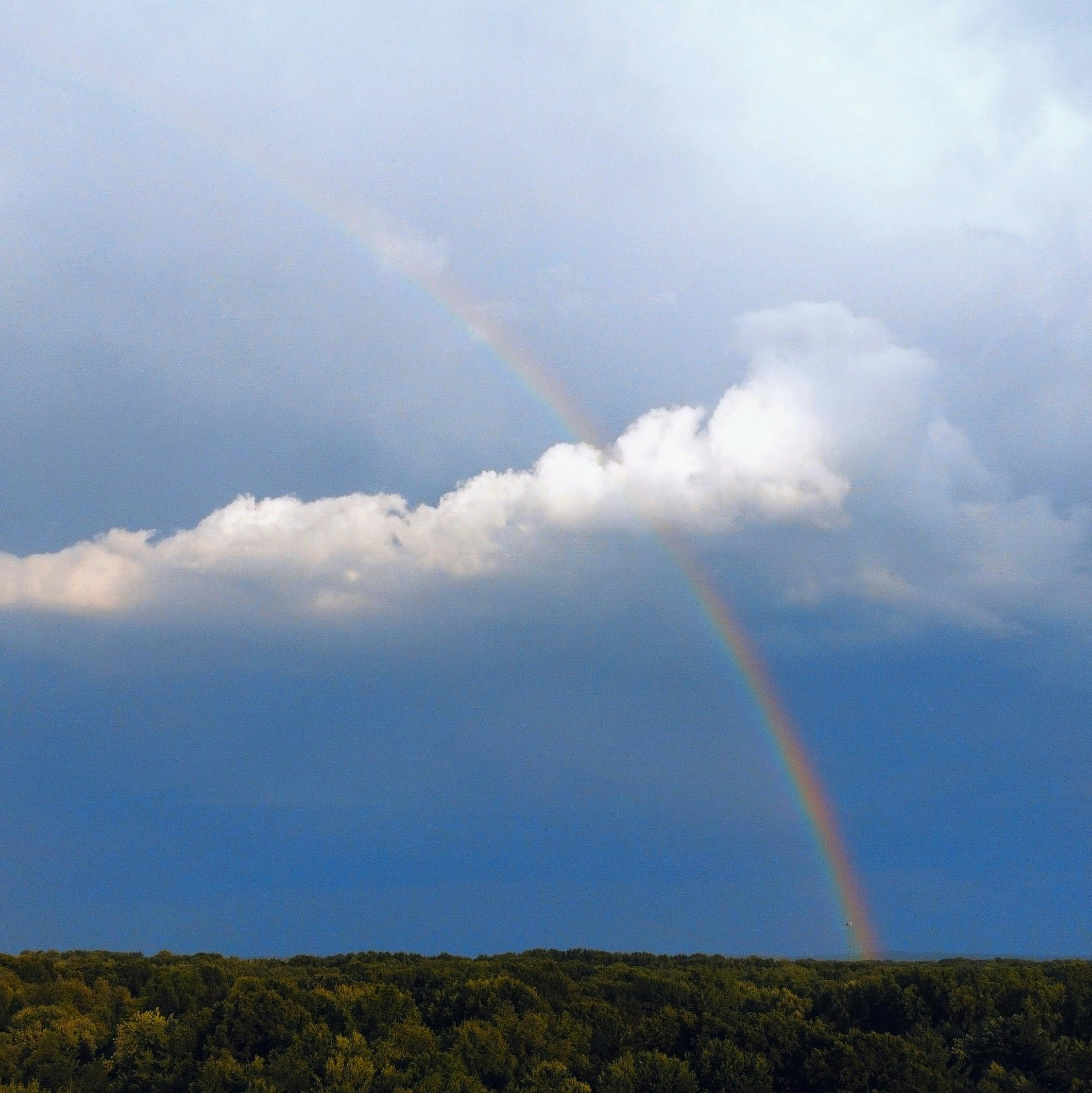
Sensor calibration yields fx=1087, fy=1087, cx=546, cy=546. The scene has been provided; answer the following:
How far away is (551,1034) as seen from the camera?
35.5 meters

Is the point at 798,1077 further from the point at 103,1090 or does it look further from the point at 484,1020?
the point at 103,1090

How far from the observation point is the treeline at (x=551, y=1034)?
31859mm

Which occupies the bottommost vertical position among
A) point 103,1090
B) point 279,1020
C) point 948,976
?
point 103,1090

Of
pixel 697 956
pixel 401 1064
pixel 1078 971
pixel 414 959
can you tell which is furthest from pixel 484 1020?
pixel 697 956

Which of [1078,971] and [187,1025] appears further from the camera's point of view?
[1078,971]

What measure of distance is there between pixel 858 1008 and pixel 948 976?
12.1ft

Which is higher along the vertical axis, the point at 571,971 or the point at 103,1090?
the point at 571,971

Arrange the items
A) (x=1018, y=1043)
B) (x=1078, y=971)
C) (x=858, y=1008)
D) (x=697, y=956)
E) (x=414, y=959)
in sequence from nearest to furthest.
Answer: (x=1018, y=1043) < (x=858, y=1008) < (x=1078, y=971) < (x=414, y=959) < (x=697, y=956)

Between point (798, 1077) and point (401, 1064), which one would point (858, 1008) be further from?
point (401, 1064)

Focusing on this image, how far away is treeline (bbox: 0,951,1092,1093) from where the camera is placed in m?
31.9

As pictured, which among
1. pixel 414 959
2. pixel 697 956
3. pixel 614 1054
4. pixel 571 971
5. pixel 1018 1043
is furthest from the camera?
pixel 697 956

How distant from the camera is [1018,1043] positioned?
33.4 meters

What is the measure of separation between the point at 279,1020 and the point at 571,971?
766 inches

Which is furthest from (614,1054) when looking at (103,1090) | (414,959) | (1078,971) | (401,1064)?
(414,959)
